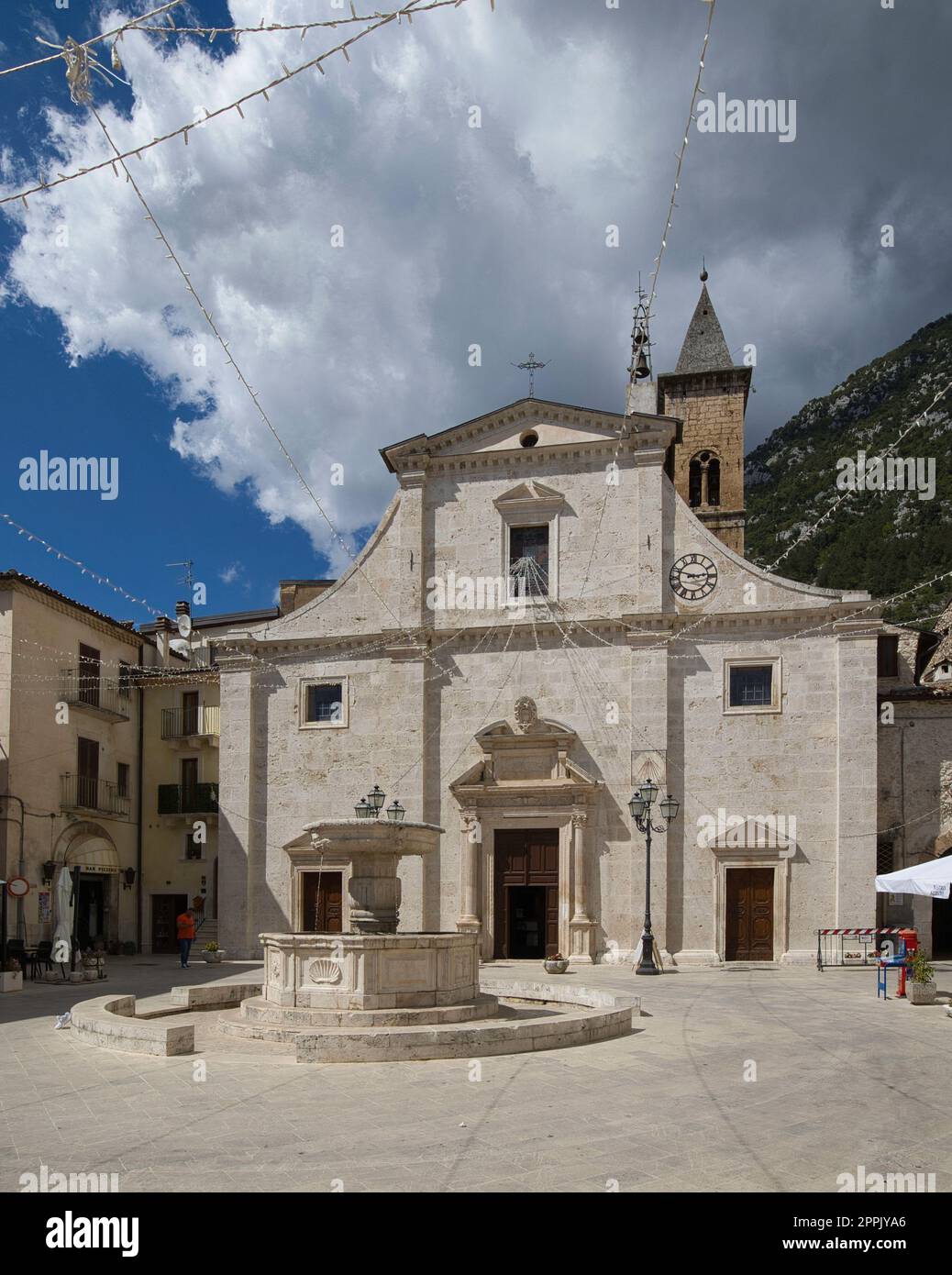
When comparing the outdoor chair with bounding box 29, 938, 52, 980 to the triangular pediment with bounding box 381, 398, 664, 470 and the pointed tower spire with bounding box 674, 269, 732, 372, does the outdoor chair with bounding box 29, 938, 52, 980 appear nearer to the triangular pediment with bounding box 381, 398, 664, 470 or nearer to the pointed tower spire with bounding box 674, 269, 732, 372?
the triangular pediment with bounding box 381, 398, 664, 470

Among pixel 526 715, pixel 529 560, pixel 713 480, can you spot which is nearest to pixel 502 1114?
pixel 526 715

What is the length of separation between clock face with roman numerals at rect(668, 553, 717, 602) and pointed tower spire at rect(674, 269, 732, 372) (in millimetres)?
17134

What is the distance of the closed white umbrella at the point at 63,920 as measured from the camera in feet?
69.9

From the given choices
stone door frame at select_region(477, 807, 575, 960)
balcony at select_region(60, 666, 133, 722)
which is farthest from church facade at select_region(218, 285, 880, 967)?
balcony at select_region(60, 666, 133, 722)

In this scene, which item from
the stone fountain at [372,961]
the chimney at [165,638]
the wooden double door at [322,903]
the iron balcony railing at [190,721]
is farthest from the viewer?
the chimney at [165,638]

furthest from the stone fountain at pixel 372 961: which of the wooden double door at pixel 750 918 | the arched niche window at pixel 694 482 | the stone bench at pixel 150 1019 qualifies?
the arched niche window at pixel 694 482

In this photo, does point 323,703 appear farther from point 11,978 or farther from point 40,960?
point 11,978

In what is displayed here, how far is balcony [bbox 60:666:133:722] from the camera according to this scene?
95.2 ft

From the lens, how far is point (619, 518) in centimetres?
2634

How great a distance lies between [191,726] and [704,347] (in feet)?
80.0

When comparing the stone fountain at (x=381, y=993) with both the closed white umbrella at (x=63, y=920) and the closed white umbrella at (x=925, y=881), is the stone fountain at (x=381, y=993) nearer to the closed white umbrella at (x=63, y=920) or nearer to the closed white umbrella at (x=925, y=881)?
the closed white umbrella at (x=925, y=881)

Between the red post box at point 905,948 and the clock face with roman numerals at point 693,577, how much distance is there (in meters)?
8.99

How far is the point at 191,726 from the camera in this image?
32.9 m
